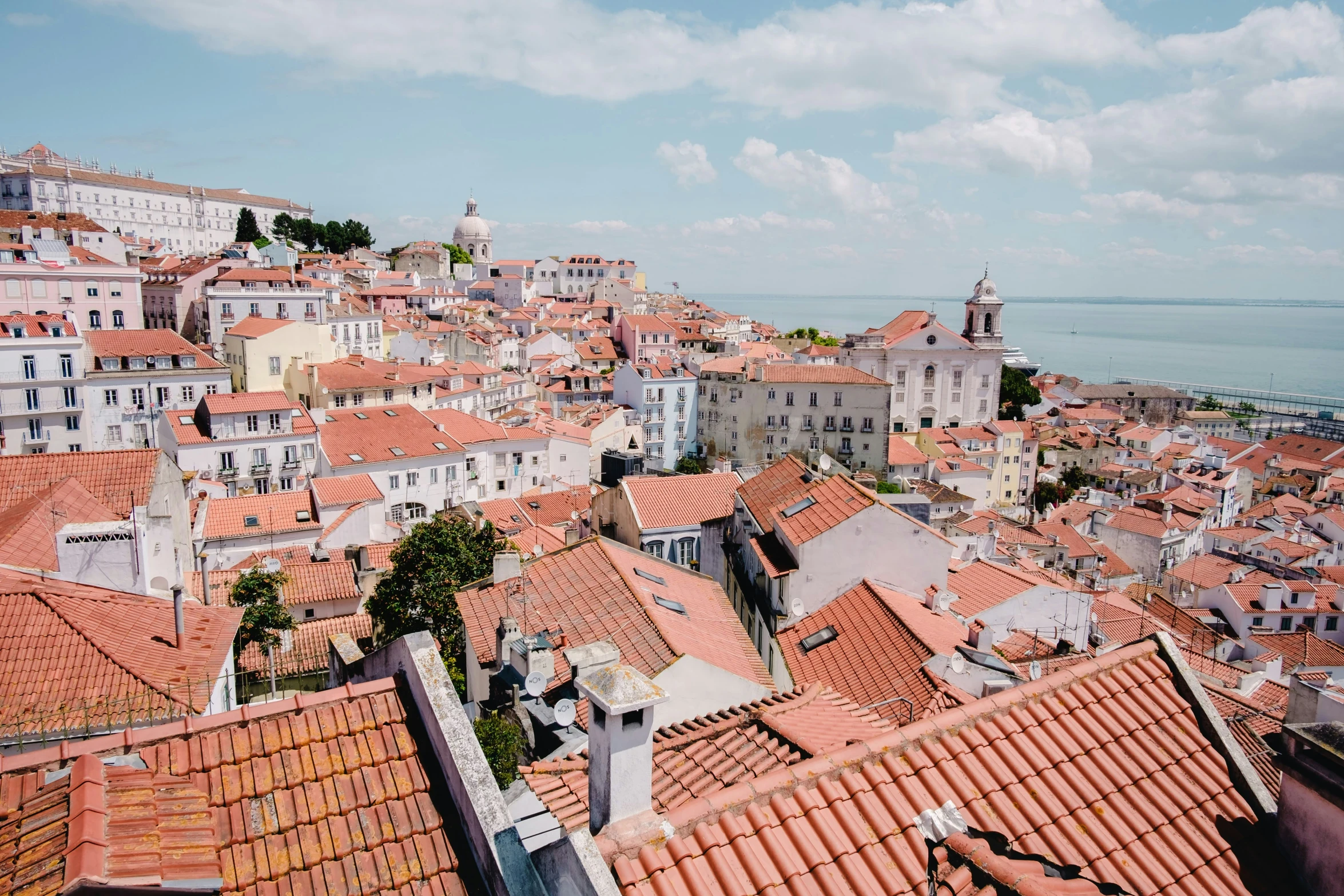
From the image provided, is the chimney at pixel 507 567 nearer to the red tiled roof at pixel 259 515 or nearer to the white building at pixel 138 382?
the red tiled roof at pixel 259 515

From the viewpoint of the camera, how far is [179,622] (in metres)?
8.99

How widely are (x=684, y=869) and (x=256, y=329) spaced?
1882 inches

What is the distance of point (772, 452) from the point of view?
54156mm

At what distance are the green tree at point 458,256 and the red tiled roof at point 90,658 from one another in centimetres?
10732

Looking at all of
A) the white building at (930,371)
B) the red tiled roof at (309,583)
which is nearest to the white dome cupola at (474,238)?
the white building at (930,371)

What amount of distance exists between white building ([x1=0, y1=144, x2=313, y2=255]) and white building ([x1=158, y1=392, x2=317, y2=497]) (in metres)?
67.5

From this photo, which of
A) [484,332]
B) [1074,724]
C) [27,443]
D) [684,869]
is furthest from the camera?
[484,332]

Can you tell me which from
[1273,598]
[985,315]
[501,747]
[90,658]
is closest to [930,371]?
[985,315]

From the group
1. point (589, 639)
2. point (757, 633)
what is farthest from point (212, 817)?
point (757, 633)

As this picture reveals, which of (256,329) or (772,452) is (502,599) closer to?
(256,329)

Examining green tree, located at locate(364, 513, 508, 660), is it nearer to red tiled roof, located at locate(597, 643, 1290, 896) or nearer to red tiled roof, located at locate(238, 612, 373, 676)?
red tiled roof, located at locate(238, 612, 373, 676)

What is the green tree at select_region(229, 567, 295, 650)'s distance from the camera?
48.0 feet

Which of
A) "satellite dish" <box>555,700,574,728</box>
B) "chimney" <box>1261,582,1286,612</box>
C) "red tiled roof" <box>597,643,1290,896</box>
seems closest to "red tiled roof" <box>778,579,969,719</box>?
"satellite dish" <box>555,700,574,728</box>

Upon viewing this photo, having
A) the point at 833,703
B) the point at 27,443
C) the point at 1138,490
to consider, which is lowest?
the point at 1138,490
